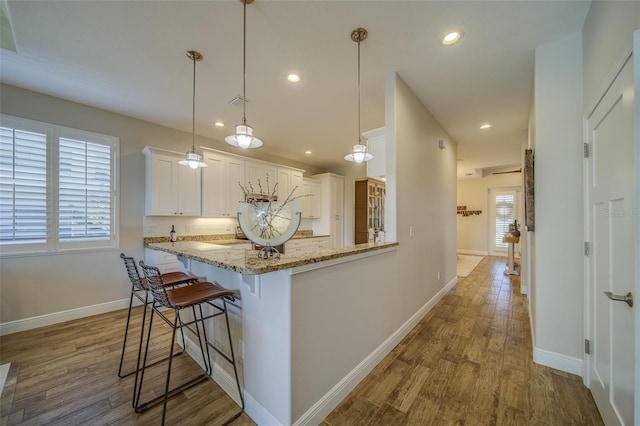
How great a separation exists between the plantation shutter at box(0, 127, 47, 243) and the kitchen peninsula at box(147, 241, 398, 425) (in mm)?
2363

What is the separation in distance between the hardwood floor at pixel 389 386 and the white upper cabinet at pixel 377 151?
74.4 inches

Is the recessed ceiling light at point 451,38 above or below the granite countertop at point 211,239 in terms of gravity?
above

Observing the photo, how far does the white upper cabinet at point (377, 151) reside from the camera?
277cm

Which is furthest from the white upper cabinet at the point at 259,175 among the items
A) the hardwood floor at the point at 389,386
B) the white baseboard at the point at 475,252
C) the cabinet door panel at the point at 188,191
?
the white baseboard at the point at 475,252

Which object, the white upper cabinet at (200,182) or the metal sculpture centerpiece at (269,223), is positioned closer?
the metal sculpture centerpiece at (269,223)

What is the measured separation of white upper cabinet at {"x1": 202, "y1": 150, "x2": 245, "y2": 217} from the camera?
A: 13.4 feet

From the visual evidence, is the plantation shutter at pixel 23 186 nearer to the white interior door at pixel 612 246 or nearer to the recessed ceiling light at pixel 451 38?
the recessed ceiling light at pixel 451 38

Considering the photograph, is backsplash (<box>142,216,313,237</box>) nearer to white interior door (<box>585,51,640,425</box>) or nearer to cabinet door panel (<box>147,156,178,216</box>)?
cabinet door panel (<box>147,156,178,216</box>)

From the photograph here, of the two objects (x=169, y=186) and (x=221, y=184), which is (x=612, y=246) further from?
(x=169, y=186)

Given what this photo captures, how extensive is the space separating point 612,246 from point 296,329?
6.28 feet

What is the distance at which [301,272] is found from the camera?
141 cm

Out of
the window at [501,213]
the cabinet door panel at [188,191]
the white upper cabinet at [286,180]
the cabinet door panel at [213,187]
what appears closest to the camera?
the cabinet door panel at [188,191]

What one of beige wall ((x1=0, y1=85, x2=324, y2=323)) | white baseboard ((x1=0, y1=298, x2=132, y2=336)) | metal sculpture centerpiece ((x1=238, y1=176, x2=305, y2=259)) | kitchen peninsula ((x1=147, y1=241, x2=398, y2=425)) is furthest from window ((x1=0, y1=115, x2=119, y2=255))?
metal sculpture centerpiece ((x1=238, y1=176, x2=305, y2=259))

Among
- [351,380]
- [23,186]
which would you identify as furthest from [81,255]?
[351,380]
